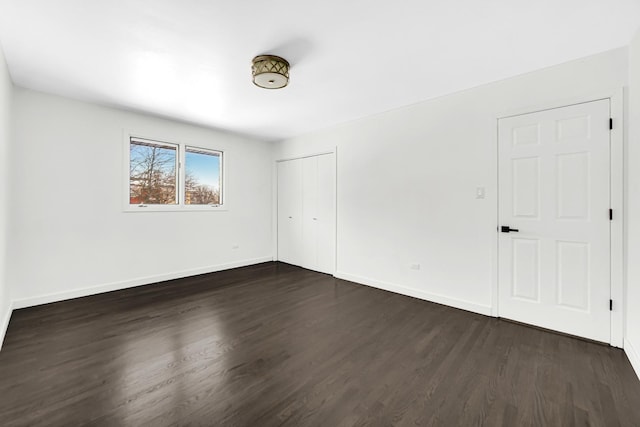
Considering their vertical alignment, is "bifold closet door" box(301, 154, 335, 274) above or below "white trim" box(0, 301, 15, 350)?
above

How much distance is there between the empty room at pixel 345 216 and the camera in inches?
70.1

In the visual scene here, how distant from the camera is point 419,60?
2480mm

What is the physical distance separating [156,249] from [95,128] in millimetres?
1842

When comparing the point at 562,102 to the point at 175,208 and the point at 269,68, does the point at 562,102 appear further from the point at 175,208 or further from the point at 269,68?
the point at 175,208

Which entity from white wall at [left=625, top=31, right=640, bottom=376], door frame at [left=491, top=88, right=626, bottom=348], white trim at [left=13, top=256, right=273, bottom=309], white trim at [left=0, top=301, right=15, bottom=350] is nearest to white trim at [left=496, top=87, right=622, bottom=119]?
door frame at [left=491, top=88, right=626, bottom=348]

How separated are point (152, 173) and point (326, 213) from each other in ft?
9.30

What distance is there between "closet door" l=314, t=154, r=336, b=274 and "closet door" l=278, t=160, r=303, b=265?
52cm

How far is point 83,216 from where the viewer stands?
3508mm

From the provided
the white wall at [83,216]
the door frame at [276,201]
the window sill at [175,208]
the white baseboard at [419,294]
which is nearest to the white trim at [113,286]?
the white wall at [83,216]

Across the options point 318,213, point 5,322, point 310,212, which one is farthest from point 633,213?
point 5,322

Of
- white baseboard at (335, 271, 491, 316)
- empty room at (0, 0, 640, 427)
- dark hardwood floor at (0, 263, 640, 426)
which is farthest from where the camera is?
white baseboard at (335, 271, 491, 316)

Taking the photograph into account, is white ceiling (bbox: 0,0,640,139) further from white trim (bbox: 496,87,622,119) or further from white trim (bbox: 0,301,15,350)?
white trim (bbox: 0,301,15,350)

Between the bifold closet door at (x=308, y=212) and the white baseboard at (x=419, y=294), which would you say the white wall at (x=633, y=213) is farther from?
the bifold closet door at (x=308, y=212)

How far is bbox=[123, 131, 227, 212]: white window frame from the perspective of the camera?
386cm
